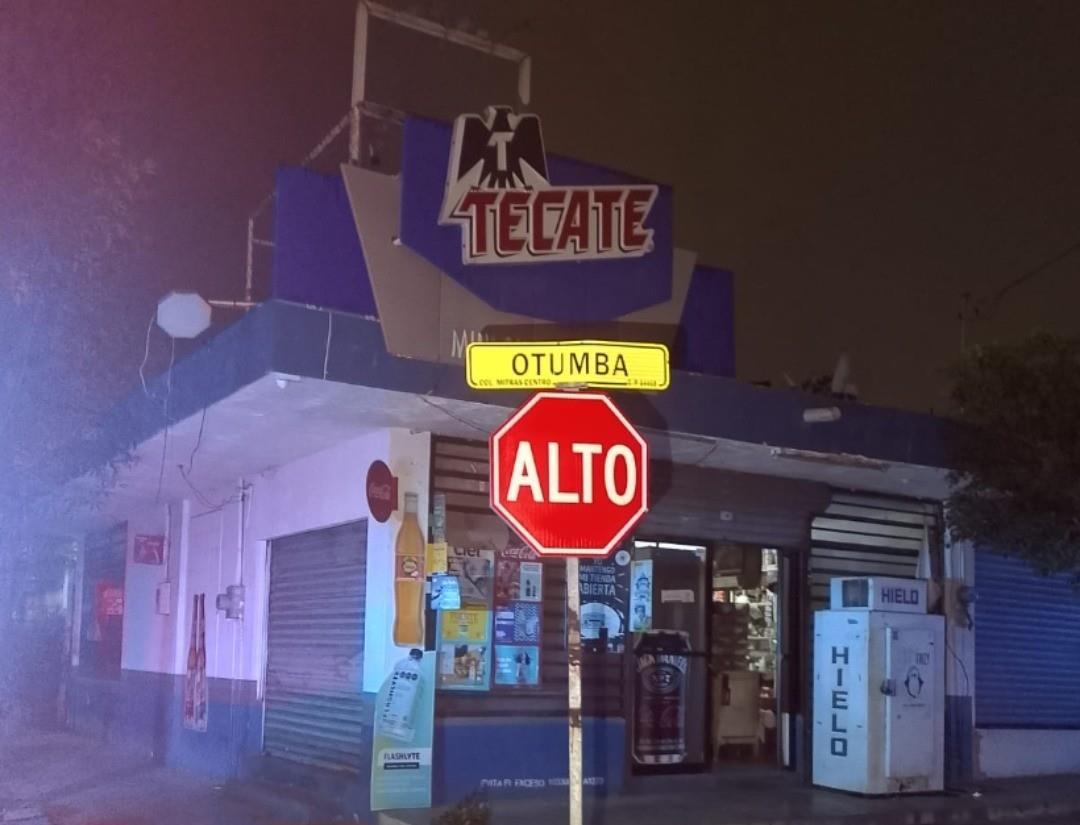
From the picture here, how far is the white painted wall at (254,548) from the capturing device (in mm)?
10039

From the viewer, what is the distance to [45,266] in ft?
27.4

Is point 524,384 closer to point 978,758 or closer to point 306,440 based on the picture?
point 306,440

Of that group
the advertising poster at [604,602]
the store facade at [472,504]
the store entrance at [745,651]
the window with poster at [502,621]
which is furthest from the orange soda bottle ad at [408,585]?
the store entrance at [745,651]

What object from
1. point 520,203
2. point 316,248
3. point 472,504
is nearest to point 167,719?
point 472,504

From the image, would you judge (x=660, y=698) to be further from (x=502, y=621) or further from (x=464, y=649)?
(x=464, y=649)

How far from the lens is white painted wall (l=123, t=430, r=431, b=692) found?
395 inches

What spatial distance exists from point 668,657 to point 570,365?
20.1 ft

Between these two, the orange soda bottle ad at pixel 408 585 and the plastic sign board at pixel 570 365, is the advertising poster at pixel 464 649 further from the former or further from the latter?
the plastic sign board at pixel 570 365

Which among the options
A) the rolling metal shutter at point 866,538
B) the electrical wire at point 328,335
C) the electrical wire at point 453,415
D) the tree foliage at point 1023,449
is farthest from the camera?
the rolling metal shutter at point 866,538

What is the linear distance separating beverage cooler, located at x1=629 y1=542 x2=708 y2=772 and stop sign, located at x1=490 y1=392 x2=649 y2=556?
17.1 feet

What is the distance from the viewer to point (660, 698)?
459 inches

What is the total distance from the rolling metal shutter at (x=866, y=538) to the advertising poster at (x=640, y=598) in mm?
2243

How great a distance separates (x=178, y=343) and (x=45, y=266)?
5.25 m

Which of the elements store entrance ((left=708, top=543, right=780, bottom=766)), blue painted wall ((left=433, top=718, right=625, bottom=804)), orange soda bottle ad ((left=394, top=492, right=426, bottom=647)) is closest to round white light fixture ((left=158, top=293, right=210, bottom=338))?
orange soda bottle ad ((left=394, top=492, right=426, bottom=647))
